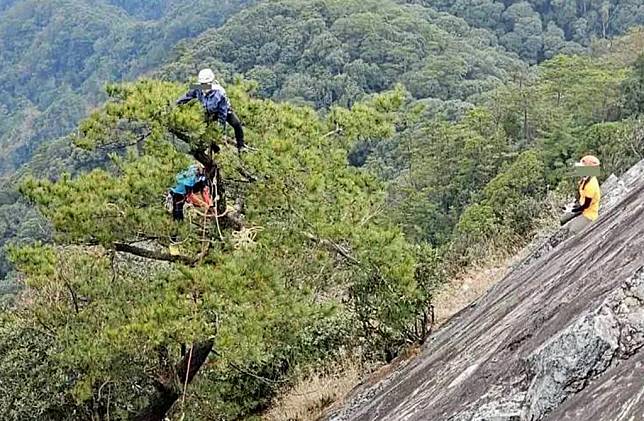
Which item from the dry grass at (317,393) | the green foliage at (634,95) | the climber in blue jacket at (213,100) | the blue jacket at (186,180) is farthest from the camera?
the green foliage at (634,95)

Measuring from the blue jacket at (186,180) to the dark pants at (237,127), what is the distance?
18.1 inches

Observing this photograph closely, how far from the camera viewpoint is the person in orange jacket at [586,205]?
634 cm

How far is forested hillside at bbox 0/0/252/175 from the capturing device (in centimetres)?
11256

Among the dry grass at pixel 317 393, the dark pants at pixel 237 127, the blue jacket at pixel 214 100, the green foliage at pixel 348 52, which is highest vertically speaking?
the blue jacket at pixel 214 100

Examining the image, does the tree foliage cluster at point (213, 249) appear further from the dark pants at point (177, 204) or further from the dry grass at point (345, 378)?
the dry grass at point (345, 378)

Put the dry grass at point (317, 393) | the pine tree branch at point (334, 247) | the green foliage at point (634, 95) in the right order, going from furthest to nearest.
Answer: the green foliage at point (634, 95)
the dry grass at point (317, 393)
the pine tree branch at point (334, 247)

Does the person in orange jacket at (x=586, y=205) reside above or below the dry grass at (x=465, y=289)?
above

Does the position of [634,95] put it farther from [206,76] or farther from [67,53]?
[67,53]

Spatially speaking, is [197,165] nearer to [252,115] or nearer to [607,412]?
[252,115]

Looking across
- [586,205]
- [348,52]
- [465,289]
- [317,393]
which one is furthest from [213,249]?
[348,52]

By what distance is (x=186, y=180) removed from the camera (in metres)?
6.98

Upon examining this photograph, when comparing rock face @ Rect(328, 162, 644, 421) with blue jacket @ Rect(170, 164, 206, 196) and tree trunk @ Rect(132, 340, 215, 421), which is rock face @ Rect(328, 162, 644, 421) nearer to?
tree trunk @ Rect(132, 340, 215, 421)

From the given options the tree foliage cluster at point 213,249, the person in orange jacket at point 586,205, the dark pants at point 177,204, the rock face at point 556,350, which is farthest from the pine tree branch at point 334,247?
the person in orange jacket at point 586,205

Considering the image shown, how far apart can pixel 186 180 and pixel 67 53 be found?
14127 centimetres
